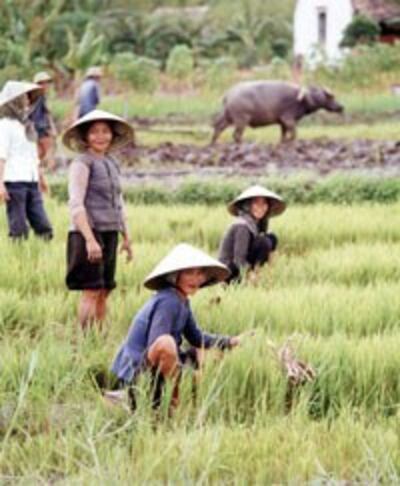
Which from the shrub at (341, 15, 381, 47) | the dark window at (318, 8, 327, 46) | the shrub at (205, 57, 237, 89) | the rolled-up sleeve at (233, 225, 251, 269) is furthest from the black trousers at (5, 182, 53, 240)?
the dark window at (318, 8, 327, 46)

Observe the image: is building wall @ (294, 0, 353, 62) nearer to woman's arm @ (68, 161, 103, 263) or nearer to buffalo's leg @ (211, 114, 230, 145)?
buffalo's leg @ (211, 114, 230, 145)

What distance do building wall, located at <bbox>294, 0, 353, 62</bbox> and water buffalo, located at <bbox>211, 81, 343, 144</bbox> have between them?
12783 mm

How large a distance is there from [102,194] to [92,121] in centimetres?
32

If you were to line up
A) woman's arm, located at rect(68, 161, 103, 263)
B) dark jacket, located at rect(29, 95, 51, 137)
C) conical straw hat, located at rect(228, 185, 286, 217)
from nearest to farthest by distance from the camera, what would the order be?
woman's arm, located at rect(68, 161, 103, 263)
conical straw hat, located at rect(228, 185, 286, 217)
dark jacket, located at rect(29, 95, 51, 137)

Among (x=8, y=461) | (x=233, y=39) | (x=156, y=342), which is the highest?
(x=233, y=39)

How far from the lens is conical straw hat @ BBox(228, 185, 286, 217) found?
5.94m

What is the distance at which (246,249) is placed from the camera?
19.6 ft

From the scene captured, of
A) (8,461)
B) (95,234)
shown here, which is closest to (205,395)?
(8,461)

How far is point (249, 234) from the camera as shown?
19.6ft

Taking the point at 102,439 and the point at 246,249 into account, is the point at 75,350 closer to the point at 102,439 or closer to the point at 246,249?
the point at 102,439

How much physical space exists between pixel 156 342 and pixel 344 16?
2629cm

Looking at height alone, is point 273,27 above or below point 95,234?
above

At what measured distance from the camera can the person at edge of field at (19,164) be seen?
6.36m

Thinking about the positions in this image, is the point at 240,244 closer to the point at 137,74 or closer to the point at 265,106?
the point at 265,106
